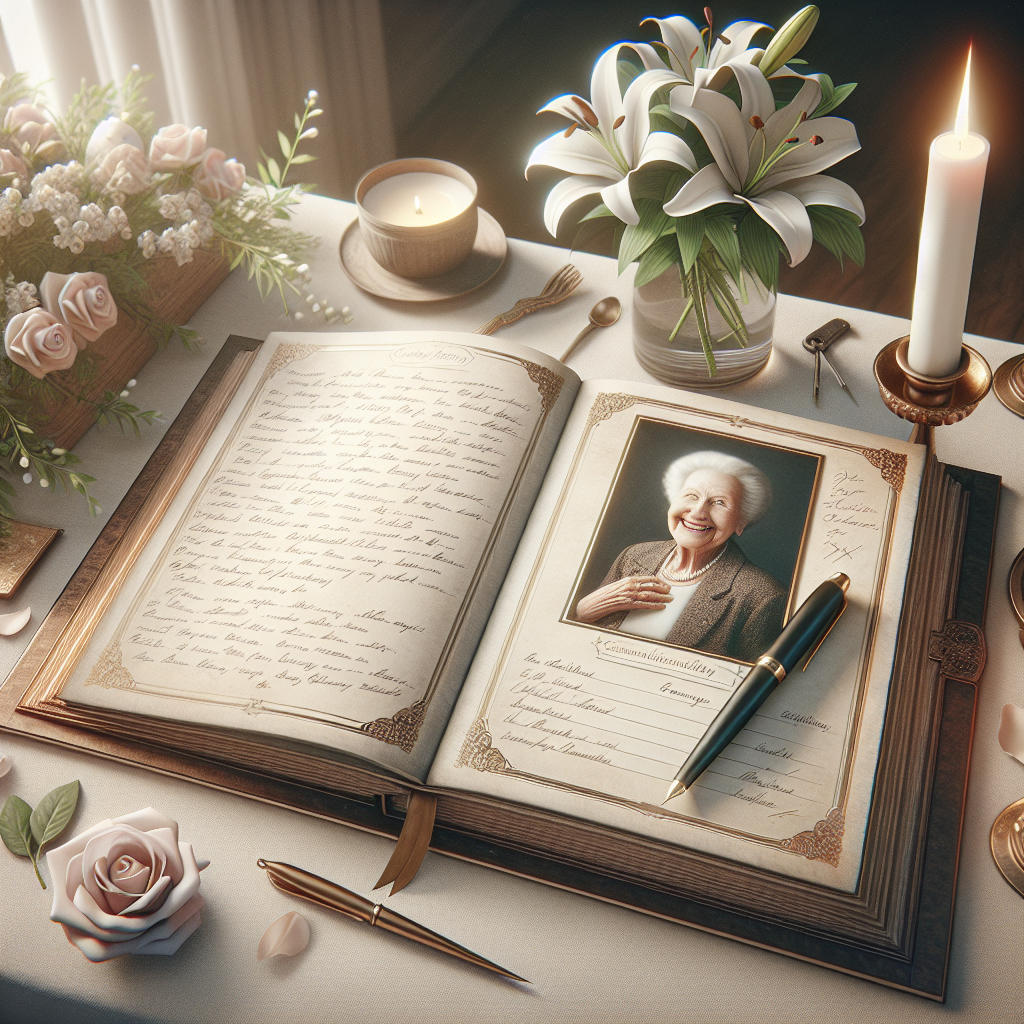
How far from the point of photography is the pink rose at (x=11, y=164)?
76 cm

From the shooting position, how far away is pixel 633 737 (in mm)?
601

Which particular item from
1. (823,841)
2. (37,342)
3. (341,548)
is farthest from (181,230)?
(823,841)

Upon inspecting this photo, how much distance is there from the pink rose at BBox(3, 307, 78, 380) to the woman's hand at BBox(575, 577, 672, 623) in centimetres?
44

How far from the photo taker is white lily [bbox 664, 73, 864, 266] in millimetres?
643

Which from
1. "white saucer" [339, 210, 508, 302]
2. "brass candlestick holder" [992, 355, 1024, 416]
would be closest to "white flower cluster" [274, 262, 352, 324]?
"white saucer" [339, 210, 508, 302]

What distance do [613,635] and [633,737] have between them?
0.07 metres

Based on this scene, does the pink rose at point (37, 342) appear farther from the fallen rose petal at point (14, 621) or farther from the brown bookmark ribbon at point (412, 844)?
the brown bookmark ribbon at point (412, 844)

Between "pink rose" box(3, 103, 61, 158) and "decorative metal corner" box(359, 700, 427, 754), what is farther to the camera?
"pink rose" box(3, 103, 61, 158)

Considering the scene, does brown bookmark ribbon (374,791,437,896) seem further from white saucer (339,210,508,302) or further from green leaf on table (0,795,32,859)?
white saucer (339,210,508,302)

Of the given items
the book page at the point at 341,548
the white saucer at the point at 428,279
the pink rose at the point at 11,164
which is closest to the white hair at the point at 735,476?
the book page at the point at 341,548

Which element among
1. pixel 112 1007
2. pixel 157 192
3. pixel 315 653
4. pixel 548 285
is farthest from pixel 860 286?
pixel 112 1007

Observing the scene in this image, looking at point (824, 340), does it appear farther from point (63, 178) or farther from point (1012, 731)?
point (63, 178)

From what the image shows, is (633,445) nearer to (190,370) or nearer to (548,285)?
(548,285)

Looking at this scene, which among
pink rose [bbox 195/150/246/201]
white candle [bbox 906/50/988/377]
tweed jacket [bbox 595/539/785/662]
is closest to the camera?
white candle [bbox 906/50/988/377]
